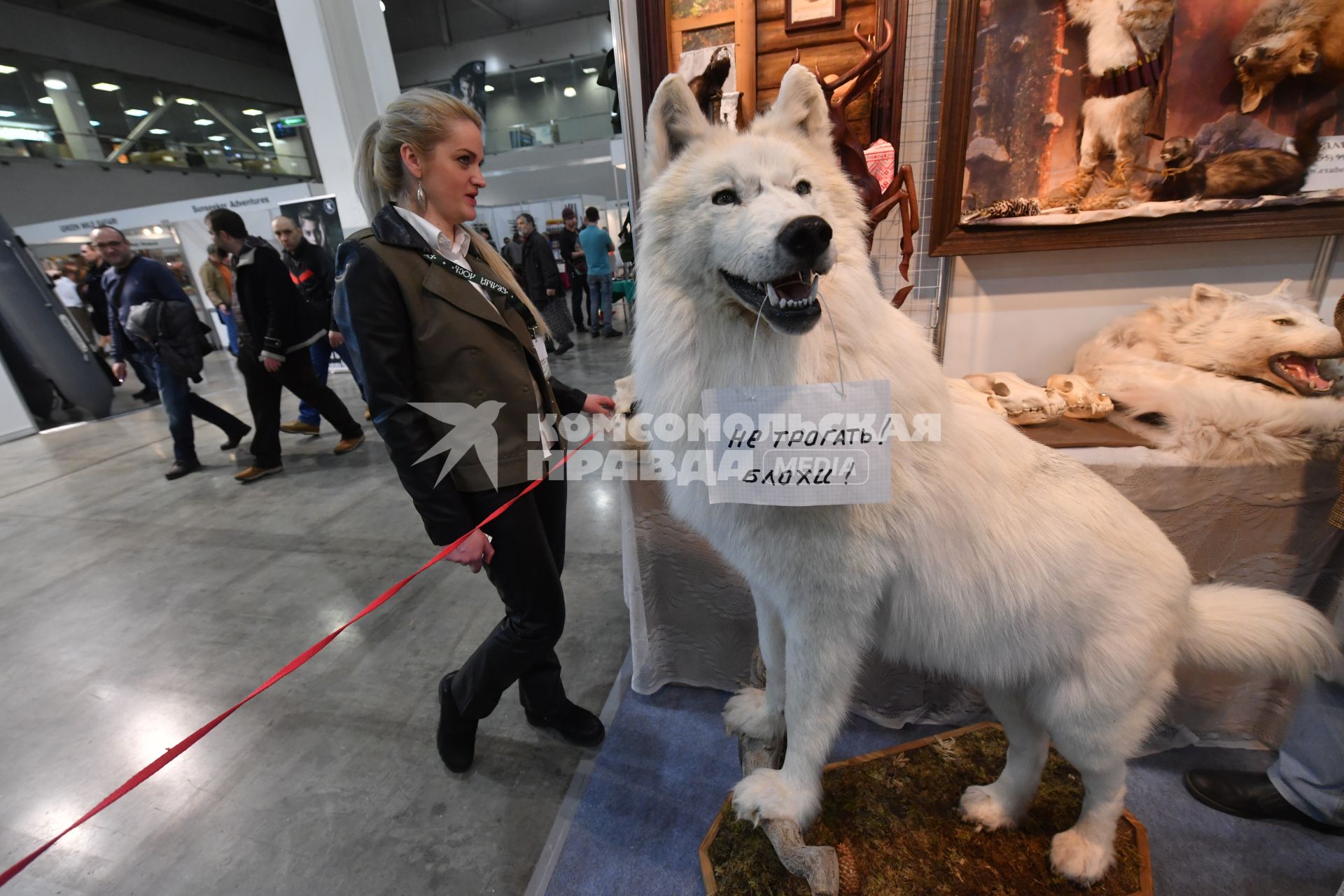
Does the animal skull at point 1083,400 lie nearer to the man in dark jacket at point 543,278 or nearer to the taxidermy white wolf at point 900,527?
the taxidermy white wolf at point 900,527

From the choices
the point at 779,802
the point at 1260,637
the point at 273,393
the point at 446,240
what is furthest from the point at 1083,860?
the point at 273,393

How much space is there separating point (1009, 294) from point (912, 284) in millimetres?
436

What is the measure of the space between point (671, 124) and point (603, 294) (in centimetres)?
778

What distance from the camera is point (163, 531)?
3.85 m

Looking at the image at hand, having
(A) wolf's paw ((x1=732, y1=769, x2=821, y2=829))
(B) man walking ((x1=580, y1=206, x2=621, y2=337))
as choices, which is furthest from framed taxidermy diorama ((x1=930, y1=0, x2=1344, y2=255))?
(B) man walking ((x1=580, y1=206, x2=621, y2=337))

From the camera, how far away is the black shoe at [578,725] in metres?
1.94

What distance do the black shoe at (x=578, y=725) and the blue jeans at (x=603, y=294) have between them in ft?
24.6

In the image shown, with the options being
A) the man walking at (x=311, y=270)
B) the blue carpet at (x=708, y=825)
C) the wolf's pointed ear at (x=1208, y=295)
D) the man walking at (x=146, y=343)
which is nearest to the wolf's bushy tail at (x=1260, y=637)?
the blue carpet at (x=708, y=825)

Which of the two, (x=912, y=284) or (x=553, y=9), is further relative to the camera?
(x=553, y=9)

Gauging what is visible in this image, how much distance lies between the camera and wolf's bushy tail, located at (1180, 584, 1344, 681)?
1194mm

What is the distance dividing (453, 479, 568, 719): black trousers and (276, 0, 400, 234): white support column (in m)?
5.46

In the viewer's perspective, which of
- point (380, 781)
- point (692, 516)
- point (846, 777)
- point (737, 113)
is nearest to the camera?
point (692, 516)

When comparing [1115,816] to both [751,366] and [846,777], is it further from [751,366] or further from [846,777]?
[751,366]

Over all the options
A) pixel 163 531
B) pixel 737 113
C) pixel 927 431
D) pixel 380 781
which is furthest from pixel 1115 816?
pixel 163 531
